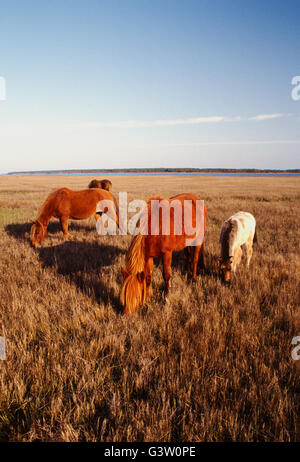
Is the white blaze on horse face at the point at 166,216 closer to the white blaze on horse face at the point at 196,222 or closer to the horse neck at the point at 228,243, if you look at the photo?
the white blaze on horse face at the point at 196,222

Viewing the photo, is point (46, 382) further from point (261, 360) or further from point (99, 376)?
point (261, 360)

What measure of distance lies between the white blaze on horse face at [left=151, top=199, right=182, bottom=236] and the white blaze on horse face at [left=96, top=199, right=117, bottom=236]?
13.6 feet

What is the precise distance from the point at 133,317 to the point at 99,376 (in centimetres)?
103

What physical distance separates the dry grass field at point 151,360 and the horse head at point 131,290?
176 mm

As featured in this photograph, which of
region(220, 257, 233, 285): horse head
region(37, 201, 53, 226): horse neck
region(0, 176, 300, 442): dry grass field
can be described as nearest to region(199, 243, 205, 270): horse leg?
region(0, 176, 300, 442): dry grass field

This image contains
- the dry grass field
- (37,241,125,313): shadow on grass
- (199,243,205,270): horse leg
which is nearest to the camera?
the dry grass field

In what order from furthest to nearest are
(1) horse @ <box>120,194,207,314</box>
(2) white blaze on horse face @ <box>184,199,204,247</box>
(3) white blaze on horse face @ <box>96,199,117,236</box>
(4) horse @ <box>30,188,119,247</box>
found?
1. (3) white blaze on horse face @ <box>96,199,117,236</box>
2. (4) horse @ <box>30,188,119,247</box>
3. (2) white blaze on horse face @ <box>184,199,204,247</box>
4. (1) horse @ <box>120,194,207,314</box>

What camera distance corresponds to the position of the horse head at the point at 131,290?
2953 millimetres

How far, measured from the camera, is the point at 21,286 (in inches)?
167

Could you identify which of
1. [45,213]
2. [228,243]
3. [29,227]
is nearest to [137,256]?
[228,243]

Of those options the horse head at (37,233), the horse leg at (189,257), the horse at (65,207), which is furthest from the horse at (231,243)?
the horse head at (37,233)

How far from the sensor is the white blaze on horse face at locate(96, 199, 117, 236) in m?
7.96

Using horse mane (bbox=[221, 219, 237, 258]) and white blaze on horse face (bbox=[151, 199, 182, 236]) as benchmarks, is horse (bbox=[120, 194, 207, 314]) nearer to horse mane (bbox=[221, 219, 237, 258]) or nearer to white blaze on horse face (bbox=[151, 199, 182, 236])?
white blaze on horse face (bbox=[151, 199, 182, 236])

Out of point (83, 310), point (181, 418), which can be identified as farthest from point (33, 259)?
point (181, 418)
